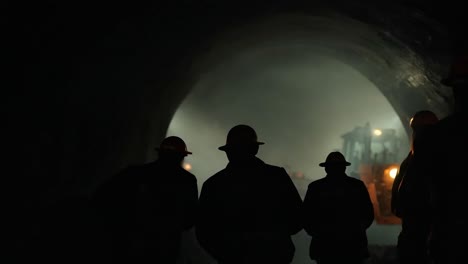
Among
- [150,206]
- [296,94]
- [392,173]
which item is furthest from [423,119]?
[296,94]

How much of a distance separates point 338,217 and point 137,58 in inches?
149

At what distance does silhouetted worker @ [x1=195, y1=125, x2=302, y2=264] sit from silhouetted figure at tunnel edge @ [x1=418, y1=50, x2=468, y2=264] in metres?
1.28

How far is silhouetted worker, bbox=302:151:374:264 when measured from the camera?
205 inches

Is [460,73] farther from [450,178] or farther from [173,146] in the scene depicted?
[173,146]

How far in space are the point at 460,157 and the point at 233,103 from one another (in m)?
22.7

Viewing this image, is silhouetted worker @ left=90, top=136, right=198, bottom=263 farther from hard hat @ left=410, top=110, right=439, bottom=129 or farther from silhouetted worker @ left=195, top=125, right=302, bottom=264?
hard hat @ left=410, top=110, right=439, bottom=129

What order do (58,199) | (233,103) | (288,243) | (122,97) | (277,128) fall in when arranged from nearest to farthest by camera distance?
(288,243), (58,199), (122,97), (233,103), (277,128)

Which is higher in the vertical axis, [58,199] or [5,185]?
[5,185]

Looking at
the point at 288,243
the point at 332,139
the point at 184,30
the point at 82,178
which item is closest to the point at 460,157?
the point at 288,243

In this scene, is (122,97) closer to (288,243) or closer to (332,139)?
(288,243)

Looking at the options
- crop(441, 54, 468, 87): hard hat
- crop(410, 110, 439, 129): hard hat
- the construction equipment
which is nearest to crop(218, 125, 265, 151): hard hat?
crop(441, 54, 468, 87): hard hat

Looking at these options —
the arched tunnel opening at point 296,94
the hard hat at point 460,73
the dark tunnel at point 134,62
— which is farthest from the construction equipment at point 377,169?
the hard hat at point 460,73

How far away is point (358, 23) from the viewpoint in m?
7.89

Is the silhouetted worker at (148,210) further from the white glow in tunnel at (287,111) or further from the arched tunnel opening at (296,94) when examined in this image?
the white glow in tunnel at (287,111)
